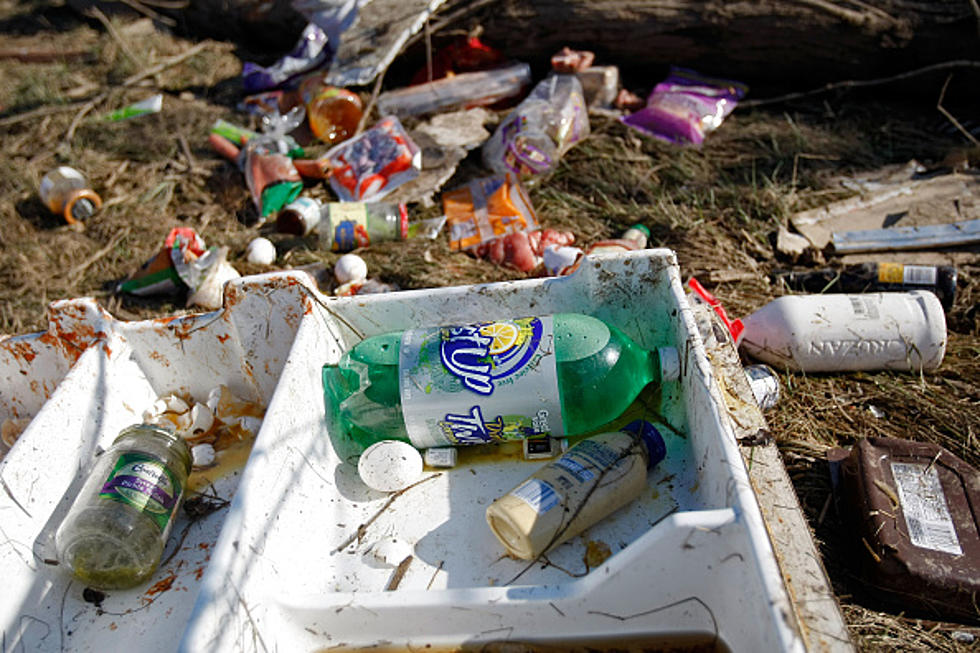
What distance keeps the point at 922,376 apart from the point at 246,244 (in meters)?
3.01

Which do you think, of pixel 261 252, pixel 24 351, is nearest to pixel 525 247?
pixel 261 252

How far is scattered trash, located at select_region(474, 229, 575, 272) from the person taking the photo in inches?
124

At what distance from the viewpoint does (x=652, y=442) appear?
61.7 inches

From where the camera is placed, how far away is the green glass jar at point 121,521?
1510 millimetres

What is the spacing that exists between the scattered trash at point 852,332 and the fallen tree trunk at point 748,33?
2.40 meters

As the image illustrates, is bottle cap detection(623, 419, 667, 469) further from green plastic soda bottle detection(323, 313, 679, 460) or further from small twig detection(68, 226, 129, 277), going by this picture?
small twig detection(68, 226, 129, 277)

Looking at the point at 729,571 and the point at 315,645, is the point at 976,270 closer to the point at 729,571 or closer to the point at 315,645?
the point at 729,571

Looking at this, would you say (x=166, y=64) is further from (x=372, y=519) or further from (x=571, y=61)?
(x=372, y=519)

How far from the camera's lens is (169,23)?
20.6 ft

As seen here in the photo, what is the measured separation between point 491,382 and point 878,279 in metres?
1.83

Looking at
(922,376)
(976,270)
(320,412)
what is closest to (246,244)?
(320,412)

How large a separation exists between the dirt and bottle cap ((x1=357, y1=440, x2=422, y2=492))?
109 centimetres

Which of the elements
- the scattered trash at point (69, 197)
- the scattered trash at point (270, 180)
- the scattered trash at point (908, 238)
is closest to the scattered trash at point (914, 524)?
the scattered trash at point (908, 238)

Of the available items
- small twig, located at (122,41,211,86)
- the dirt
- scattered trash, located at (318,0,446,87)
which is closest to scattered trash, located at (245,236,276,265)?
the dirt
